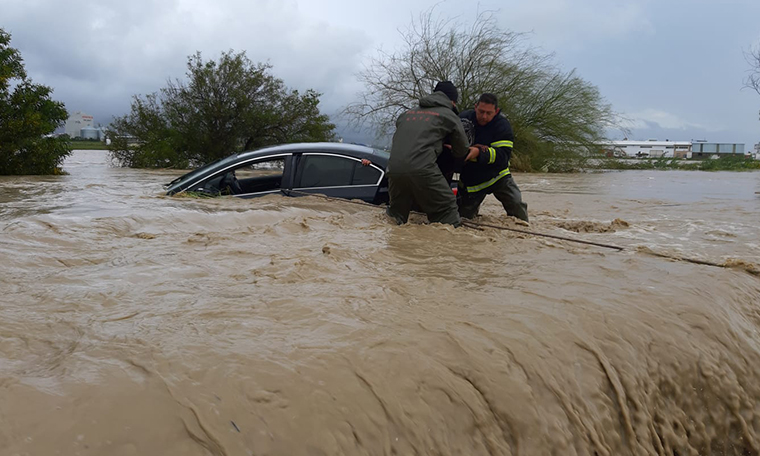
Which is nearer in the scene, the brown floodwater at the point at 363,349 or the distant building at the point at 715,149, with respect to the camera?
the brown floodwater at the point at 363,349

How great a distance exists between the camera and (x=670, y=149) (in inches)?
2950

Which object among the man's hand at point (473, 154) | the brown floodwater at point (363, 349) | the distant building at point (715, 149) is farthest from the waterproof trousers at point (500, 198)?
the distant building at point (715, 149)

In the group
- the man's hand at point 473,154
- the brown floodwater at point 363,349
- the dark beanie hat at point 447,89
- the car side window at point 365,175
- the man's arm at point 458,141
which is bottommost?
the brown floodwater at point 363,349

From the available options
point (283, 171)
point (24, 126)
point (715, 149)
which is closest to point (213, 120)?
point (24, 126)

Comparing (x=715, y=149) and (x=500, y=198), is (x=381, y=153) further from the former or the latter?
(x=715, y=149)

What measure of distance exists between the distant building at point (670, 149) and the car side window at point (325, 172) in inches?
863

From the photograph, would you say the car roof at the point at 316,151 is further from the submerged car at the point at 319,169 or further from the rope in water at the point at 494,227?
the rope in water at the point at 494,227

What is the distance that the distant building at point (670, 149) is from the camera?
87.6ft

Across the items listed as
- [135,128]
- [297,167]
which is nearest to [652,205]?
[297,167]

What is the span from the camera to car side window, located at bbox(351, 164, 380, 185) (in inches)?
254

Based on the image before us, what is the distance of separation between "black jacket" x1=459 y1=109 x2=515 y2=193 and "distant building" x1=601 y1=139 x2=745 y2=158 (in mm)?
21477

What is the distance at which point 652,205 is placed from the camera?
9.57 metres

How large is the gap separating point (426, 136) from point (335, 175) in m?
1.46

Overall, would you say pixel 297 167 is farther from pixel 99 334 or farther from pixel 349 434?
pixel 349 434
